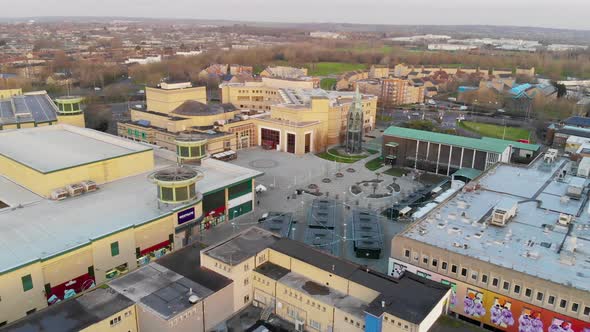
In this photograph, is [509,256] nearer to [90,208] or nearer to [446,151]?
[446,151]

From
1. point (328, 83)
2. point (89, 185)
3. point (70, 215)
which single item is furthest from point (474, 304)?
point (328, 83)

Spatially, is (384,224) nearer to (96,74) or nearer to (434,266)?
(434,266)

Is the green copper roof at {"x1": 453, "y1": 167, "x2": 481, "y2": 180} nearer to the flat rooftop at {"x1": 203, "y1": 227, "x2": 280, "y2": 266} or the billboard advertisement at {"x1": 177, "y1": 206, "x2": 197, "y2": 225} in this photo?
the flat rooftop at {"x1": 203, "y1": 227, "x2": 280, "y2": 266}

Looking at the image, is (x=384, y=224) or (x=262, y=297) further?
(x=384, y=224)

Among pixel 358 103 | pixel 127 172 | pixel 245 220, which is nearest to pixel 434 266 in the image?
pixel 245 220

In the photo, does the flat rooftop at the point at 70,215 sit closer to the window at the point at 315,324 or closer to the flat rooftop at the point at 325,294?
the flat rooftop at the point at 325,294

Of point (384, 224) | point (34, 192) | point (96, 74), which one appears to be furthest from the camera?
point (96, 74)

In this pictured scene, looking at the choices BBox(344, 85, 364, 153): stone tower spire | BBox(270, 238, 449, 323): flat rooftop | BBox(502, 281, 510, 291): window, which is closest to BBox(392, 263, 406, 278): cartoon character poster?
BBox(270, 238, 449, 323): flat rooftop
